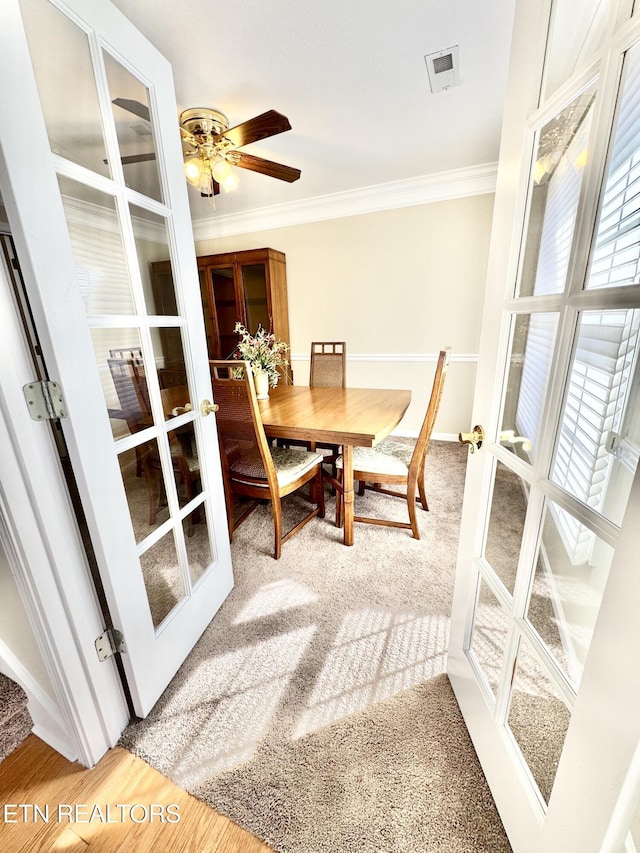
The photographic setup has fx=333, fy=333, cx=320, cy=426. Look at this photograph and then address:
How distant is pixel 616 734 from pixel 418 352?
11.0ft

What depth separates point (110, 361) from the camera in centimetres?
96

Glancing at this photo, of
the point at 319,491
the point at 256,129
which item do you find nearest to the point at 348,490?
the point at 319,491

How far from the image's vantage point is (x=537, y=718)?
2.43ft

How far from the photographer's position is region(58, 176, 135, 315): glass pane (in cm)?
85

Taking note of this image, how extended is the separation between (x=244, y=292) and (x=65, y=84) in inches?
114

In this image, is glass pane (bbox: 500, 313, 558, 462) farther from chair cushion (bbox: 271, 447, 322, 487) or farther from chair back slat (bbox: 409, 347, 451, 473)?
chair cushion (bbox: 271, 447, 322, 487)

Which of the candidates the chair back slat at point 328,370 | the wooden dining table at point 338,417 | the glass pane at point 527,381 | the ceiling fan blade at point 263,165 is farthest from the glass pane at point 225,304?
the glass pane at point 527,381

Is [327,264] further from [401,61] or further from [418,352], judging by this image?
[401,61]

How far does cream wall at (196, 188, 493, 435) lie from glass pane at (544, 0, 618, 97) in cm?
274

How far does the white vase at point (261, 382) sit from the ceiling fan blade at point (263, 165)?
127 centimetres

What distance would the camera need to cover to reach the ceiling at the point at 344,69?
4.60 ft

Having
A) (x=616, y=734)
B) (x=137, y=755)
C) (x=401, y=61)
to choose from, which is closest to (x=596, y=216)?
(x=616, y=734)

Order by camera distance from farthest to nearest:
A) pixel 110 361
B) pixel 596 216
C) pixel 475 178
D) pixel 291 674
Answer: pixel 475 178 < pixel 291 674 < pixel 110 361 < pixel 596 216

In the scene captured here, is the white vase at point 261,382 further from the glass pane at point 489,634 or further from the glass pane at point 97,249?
the glass pane at point 489,634
